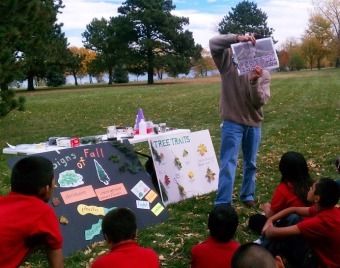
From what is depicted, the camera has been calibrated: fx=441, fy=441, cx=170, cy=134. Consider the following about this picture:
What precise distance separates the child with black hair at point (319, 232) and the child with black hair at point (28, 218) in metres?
1.69

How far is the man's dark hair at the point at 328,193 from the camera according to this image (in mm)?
3078

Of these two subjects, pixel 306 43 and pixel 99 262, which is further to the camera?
pixel 306 43

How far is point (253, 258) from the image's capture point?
7.57 ft

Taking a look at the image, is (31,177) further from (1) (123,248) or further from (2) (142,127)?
(2) (142,127)

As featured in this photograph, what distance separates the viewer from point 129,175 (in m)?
4.95

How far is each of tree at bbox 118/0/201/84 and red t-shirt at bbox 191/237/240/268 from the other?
141ft

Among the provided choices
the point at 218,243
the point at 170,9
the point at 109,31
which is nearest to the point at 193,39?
the point at 170,9

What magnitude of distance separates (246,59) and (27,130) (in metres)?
10.0

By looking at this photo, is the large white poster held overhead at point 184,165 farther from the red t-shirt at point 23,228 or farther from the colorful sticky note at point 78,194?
the red t-shirt at point 23,228

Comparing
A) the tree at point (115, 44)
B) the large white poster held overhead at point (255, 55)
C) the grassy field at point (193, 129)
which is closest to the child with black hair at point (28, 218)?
the grassy field at point (193, 129)

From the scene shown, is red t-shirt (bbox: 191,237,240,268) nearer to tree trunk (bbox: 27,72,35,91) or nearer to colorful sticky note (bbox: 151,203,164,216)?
colorful sticky note (bbox: 151,203,164,216)

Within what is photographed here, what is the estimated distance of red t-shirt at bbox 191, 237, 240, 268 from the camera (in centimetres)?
301

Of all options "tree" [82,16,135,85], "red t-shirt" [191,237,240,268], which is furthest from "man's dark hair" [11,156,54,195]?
"tree" [82,16,135,85]

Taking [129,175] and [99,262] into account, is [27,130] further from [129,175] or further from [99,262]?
[99,262]
